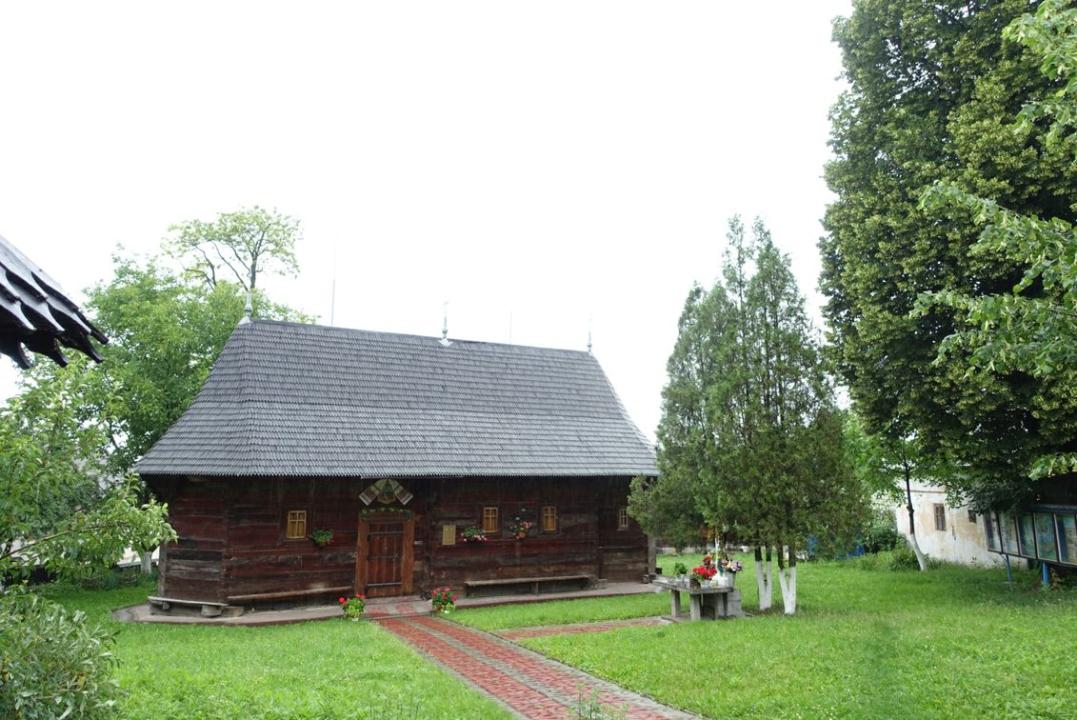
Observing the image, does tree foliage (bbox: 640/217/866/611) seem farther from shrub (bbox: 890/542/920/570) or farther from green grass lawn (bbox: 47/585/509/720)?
shrub (bbox: 890/542/920/570)

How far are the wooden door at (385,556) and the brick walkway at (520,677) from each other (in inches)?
137

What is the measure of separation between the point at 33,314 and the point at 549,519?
1737 centimetres

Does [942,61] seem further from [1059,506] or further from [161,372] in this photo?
[161,372]

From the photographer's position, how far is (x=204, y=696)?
822 cm

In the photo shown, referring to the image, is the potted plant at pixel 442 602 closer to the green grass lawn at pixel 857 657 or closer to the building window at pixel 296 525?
the green grass lawn at pixel 857 657

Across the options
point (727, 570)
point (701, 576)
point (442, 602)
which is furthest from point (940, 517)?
point (442, 602)

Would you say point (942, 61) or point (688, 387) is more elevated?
point (942, 61)

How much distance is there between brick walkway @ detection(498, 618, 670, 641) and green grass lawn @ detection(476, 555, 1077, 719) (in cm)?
54

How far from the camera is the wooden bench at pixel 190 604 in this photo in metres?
16.0

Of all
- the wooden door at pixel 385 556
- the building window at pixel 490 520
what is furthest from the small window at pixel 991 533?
the wooden door at pixel 385 556

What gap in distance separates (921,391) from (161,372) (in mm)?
21676

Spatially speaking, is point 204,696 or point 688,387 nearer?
point 204,696

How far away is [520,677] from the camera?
34.0 ft

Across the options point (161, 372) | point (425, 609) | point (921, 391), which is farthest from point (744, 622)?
point (161, 372)
